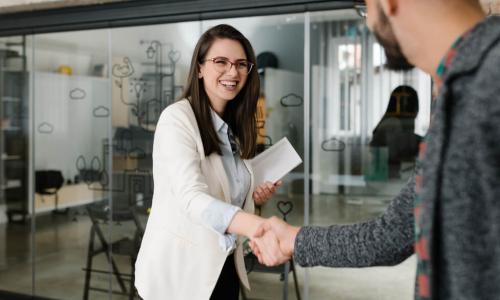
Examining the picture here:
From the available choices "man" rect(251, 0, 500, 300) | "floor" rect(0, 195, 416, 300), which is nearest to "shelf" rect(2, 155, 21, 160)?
"floor" rect(0, 195, 416, 300)

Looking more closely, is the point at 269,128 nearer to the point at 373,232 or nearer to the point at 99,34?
the point at 99,34

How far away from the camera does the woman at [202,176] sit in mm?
1657

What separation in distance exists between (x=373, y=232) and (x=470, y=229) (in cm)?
43

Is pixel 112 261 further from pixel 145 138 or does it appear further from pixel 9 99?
pixel 9 99

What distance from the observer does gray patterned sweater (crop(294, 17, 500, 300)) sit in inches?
29.3

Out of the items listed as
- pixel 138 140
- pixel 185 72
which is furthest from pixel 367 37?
pixel 138 140

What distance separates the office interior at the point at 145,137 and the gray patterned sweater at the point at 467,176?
78.8 inches

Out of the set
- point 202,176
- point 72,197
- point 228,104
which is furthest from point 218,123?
point 72,197

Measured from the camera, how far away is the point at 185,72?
123 inches

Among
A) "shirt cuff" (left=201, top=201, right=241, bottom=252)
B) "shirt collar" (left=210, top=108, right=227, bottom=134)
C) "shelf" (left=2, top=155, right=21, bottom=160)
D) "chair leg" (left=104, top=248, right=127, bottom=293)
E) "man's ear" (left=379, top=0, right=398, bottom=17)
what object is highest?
"man's ear" (left=379, top=0, right=398, bottom=17)

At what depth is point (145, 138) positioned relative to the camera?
10.7ft

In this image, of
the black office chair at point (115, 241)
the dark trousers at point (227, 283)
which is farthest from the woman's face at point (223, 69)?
the black office chair at point (115, 241)

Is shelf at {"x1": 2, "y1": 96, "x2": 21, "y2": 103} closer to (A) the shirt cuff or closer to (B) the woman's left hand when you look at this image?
(B) the woman's left hand

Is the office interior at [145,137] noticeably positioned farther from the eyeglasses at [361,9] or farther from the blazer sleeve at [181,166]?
the blazer sleeve at [181,166]
